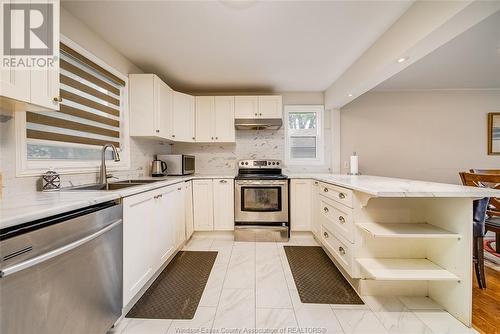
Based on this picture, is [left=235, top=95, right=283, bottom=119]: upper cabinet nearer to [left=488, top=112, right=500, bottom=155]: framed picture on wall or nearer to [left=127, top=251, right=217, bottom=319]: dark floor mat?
[left=127, top=251, right=217, bottom=319]: dark floor mat

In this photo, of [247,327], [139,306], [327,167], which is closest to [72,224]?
[139,306]

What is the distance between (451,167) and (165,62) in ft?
15.8

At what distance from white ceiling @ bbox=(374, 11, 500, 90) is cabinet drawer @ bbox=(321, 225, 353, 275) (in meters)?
2.33

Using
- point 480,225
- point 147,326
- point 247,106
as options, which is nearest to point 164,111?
point 247,106

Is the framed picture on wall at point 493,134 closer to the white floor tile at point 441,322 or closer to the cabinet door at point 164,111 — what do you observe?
the white floor tile at point 441,322

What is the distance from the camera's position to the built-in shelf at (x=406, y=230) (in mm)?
1455

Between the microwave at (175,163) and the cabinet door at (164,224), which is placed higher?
the microwave at (175,163)

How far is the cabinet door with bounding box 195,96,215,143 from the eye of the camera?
3359mm

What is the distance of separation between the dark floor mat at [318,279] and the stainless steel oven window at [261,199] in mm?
616

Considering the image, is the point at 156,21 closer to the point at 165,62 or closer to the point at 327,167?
the point at 165,62

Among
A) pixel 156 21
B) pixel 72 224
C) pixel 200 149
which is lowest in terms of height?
pixel 72 224

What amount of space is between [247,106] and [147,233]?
236 centimetres

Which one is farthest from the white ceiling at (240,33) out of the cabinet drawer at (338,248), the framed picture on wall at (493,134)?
the framed picture on wall at (493,134)

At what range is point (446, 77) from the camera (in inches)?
120
